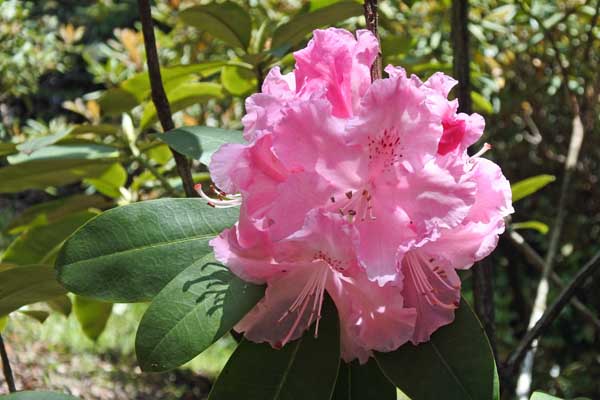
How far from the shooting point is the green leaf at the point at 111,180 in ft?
4.13

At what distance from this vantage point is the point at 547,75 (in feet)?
9.59

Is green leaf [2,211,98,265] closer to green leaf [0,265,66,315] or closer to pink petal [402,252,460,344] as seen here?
green leaf [0,265,66,315]

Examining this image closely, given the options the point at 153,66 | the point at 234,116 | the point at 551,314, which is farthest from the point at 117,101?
the point at 234,116

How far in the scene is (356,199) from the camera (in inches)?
25.5

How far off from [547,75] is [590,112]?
3.63 ft

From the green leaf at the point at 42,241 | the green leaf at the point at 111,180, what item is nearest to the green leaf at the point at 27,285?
the green leaf at the point at 42,241

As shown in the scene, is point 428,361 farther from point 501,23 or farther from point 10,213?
point 10,213

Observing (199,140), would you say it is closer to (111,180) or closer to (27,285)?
(27,285)

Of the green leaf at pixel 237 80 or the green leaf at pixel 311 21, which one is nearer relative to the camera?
the green leaf at pixel 311 21

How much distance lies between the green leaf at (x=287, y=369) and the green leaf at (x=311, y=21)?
0.47 metres

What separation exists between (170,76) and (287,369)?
0.58m

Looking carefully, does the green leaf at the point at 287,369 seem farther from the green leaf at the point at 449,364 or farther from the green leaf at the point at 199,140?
the green leaf at the point at 199,140

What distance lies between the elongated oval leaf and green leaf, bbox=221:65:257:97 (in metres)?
0.23

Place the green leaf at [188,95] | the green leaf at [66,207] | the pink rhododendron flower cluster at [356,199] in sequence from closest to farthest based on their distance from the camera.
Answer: the pink rhododendron flower cluster at [356,199]
the green leaf at [188,95]
the green leaf at [66,207]
